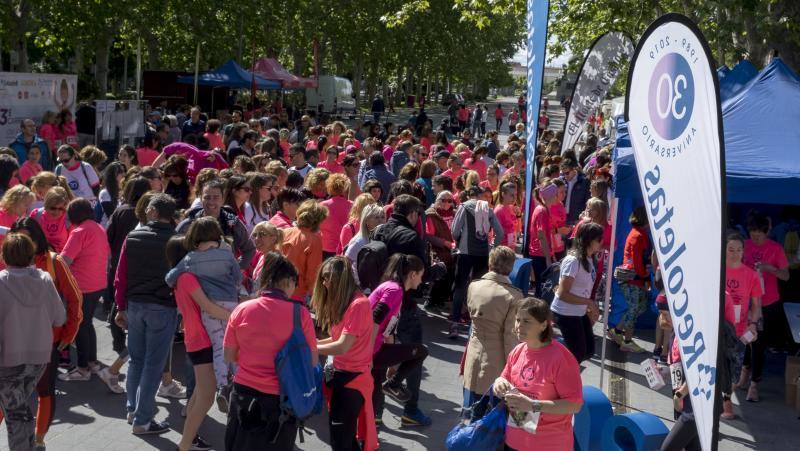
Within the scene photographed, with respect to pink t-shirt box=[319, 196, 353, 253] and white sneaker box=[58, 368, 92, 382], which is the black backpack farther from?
white sneaker box=[58, 368, 92, 382]

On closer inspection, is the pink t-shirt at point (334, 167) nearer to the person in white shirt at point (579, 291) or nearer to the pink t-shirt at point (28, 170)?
the pink t-shirt at point (28, 170)

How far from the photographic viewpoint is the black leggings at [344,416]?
600 centimetres

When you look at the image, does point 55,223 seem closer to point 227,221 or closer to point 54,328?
point 227,221

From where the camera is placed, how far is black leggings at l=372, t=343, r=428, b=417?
22.0 ft

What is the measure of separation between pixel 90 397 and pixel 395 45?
48.3 metres

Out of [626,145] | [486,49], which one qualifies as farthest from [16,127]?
[486,49]

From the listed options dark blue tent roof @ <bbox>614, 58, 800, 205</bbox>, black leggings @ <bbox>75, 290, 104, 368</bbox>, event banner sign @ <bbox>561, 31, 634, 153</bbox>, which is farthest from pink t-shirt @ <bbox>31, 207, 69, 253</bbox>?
event banner sign @ <bbox>561, 31, 634, 153</bbox>

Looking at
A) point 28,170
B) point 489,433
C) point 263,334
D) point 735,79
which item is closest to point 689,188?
point 489,433

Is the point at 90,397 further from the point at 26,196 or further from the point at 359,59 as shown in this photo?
the point at 359,59

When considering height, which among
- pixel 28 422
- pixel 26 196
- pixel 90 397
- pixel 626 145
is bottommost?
pixel 90 397

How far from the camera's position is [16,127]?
17.7 metres

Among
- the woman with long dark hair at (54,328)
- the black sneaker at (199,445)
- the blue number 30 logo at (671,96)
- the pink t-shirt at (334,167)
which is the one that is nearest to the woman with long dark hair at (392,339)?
the black sneaker at (199,445)

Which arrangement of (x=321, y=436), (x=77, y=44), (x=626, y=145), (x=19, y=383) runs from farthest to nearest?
(x=77, y=44), (x=626, y=145), (x=321, y=436), (x=19, y=383)

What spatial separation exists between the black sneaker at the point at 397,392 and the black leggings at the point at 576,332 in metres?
1.40
